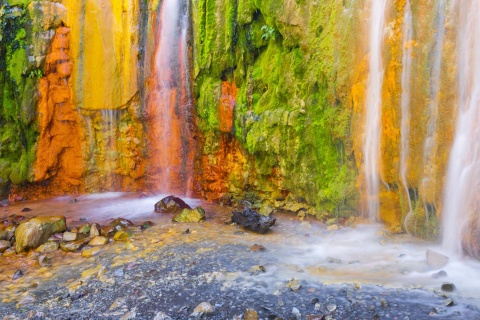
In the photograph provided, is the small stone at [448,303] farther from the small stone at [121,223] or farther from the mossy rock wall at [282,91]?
the small stone at [121,223]

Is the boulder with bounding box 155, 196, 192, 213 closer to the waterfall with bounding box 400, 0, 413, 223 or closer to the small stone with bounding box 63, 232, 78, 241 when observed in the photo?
the small stone with bounding box 63, 232, 78, 241

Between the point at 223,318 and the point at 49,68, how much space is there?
9.50 m

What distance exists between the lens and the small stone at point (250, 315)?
401 cm

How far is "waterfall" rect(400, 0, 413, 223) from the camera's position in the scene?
5.86 meters

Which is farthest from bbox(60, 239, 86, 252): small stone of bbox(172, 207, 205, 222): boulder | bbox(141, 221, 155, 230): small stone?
bbox(172, 207, 205, 222): boulder

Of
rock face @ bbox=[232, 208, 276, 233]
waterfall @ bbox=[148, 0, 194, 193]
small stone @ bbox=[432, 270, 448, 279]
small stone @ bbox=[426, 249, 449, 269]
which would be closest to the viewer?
small stone @ bbox=[432, 270, 448, 279]

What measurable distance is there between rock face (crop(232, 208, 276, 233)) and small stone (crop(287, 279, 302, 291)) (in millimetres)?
2404

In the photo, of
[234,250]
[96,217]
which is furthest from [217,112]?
[234,250]

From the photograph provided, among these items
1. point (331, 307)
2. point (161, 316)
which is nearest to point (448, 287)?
point (331, 307)

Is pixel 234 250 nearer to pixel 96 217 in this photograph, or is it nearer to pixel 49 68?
pixel 96 217

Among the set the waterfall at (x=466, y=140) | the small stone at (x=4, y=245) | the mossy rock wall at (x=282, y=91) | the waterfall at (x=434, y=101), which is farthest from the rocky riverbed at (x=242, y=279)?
the mossy rock wall at (x=282, y=91)

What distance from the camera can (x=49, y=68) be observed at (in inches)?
431

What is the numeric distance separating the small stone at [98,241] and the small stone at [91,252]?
0.72 ft

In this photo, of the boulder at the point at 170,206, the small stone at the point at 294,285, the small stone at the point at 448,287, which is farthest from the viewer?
the boulder at the point at 170,206
